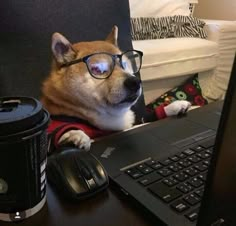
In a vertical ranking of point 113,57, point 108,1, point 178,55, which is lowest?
point 178,55

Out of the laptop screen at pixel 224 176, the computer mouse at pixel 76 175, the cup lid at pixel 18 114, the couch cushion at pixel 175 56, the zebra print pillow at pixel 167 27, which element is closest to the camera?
the laptop screen at pixel 224 176

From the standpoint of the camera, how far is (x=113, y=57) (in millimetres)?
934

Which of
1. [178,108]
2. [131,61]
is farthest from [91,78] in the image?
[178,108]

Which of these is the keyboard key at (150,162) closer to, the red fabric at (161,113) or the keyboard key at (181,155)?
the keyboard key at (181,155)

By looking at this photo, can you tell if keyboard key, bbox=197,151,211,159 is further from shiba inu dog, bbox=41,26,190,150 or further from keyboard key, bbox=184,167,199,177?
shiba inu dog, bbox=41,26,190,150

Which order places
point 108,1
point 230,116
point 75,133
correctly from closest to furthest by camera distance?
1. point 230,116
2. point 75,133
3. point 108,1

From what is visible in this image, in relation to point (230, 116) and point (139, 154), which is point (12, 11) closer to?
point (139, 154)

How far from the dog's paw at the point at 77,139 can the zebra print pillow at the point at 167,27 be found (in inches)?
53.3

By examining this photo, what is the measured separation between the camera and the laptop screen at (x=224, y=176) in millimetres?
267

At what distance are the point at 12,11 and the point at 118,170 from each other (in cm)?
63

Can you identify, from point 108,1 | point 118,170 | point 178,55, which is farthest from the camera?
point 178,55

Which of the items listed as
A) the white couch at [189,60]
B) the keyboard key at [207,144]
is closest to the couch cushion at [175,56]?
the white couch at [189,60]

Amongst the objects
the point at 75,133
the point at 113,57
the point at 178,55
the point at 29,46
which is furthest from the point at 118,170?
the point at 178,55

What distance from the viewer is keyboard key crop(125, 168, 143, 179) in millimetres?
523
